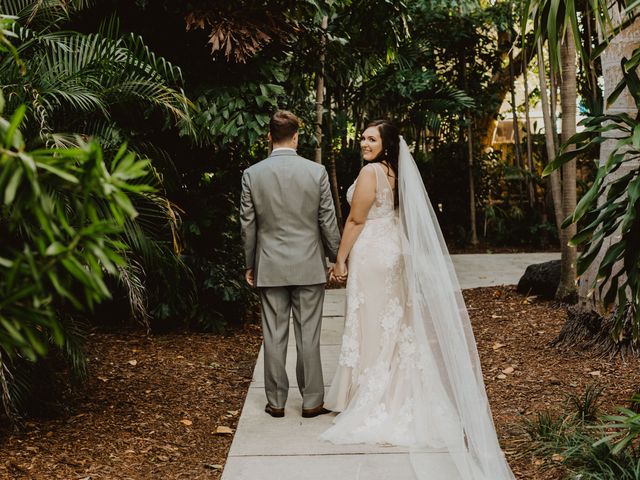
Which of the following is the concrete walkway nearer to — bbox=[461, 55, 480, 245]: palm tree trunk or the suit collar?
the suit collar

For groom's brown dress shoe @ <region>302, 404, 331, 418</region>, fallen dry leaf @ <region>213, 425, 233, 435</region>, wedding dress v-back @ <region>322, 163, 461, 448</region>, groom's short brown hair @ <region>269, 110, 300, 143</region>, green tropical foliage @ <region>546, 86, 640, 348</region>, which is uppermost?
groom's short brown hair @ <region>269, 110, 300, 143</region>

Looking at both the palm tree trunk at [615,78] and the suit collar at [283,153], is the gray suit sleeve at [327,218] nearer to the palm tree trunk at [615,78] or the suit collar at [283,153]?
the suit collar at [283,153]

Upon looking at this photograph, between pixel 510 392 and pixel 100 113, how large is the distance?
3.74 metres

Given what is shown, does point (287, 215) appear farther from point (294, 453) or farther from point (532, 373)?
point (532, 373)

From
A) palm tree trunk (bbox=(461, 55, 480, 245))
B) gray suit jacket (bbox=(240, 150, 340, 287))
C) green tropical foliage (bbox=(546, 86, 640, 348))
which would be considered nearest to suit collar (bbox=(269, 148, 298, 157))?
gray suit jacket (bbox=(240, 150, 340, 287))

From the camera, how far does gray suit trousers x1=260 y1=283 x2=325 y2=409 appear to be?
5.80 m

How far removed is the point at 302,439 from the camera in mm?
5363

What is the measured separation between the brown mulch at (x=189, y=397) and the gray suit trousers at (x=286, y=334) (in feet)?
1.78

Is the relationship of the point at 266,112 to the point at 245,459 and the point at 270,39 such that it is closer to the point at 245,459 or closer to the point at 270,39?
the point at 270,39

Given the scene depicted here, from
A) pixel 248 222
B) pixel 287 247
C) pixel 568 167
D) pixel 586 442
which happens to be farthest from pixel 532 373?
pixel 568 167

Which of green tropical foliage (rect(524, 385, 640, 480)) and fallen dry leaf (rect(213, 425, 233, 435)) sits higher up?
green tropical foliage (rect(524, 385, 640, 480))

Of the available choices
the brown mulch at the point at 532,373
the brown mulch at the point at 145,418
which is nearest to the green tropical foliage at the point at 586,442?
the brown mulch at the point at 532,373

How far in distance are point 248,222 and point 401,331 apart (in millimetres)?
1340

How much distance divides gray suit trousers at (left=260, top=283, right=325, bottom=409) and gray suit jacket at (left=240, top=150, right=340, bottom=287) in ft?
0.45
